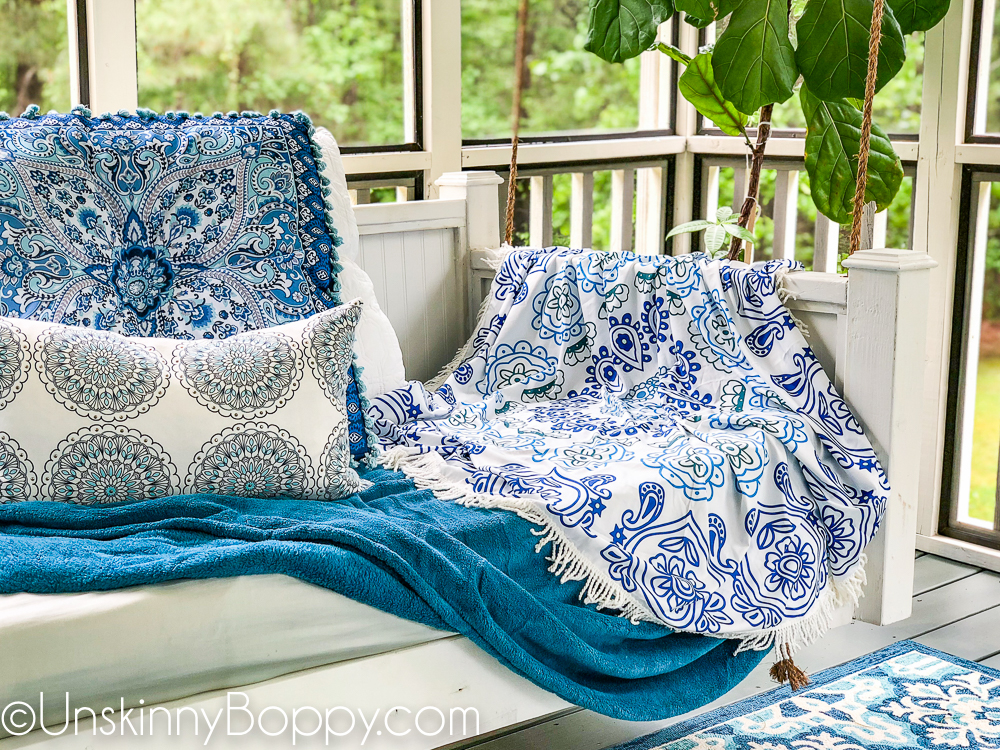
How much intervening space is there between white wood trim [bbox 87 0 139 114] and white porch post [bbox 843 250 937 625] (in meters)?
1.46

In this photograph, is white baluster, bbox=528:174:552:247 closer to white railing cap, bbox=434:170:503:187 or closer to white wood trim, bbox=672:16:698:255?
white wood trim, bbox=672:16:698:255

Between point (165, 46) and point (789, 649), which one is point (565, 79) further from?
point (789, 649)

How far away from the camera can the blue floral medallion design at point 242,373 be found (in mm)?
1504

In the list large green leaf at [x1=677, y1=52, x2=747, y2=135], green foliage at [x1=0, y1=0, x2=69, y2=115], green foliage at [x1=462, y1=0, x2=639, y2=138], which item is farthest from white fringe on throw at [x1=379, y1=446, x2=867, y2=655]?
green foliage at [x1=462, y1=0, x2=639, y2=138]

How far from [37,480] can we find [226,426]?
0.82 ft

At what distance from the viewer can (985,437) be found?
584cm

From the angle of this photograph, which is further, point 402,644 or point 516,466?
point 516,466

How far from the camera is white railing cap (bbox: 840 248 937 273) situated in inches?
66.2

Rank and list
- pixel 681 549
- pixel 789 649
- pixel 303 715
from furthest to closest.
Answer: pixel 789 649 → pixel 681 549 → pixel 303 715

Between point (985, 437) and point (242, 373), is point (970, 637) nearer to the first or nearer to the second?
point (242, 373)

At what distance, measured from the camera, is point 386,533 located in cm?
141

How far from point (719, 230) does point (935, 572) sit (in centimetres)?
100

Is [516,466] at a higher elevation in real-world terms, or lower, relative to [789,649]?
higher

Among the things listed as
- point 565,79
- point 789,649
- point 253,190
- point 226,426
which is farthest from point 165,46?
point 789,649
